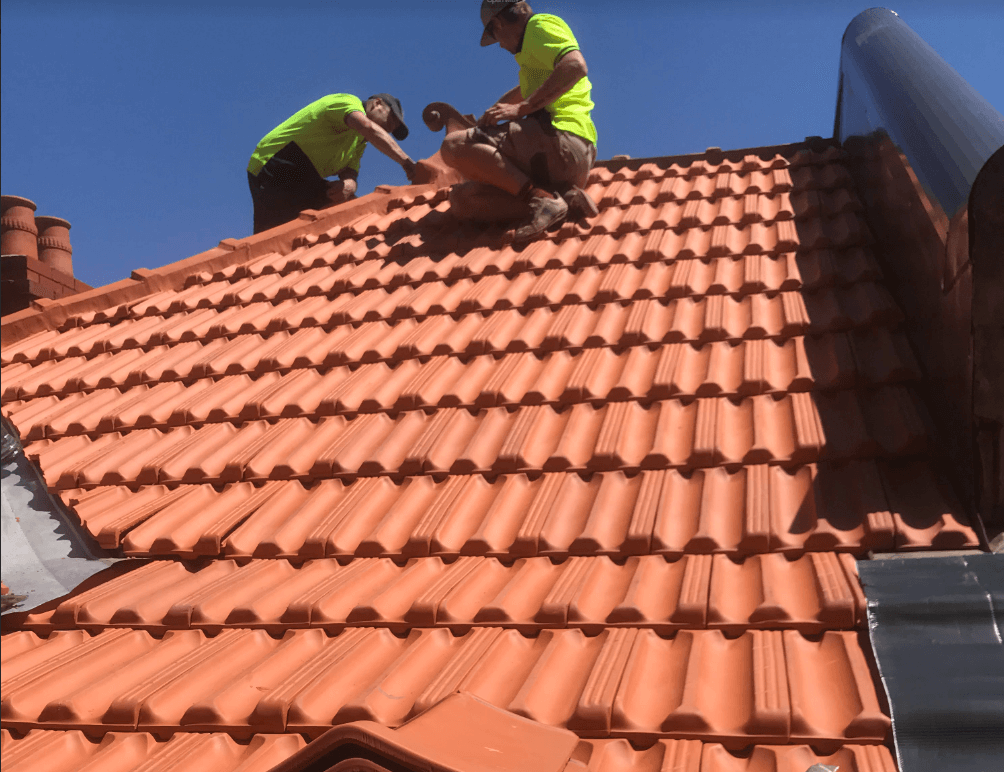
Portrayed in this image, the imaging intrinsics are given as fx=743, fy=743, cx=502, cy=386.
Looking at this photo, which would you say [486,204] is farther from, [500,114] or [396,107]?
[396,107]

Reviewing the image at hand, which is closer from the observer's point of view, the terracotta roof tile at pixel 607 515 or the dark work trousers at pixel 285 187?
the terracotta roof tile at pixel 607 515

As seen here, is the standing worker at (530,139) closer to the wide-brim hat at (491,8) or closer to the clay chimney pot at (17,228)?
the wide-brim hat at (491,8)

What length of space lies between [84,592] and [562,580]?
1.41 metres

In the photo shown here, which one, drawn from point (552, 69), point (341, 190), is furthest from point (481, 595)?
point (341, 190)

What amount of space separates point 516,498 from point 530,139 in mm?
2557

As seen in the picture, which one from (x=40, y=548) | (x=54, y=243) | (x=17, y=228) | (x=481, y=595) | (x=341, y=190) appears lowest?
(x=481, y=595)

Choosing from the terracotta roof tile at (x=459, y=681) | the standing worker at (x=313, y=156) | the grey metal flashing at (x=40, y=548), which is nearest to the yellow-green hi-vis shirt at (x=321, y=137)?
the standing worker at (x=313, y=156)

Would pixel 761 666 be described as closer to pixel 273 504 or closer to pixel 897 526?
pixel 897 526

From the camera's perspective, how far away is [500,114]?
4.13 meters

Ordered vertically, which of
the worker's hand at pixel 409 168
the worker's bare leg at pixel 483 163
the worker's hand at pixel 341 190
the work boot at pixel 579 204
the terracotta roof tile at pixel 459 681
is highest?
the worker's hand at pixel 341 190

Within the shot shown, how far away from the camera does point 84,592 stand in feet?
7.08

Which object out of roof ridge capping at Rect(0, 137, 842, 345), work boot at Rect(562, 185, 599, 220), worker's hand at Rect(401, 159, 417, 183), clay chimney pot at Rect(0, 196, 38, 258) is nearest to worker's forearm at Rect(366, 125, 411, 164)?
worker's hand at Rect(401, 159, 417, 183)

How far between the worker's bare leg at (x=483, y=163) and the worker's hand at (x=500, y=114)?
0.15 metres

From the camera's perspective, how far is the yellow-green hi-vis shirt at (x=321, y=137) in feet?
18.9
